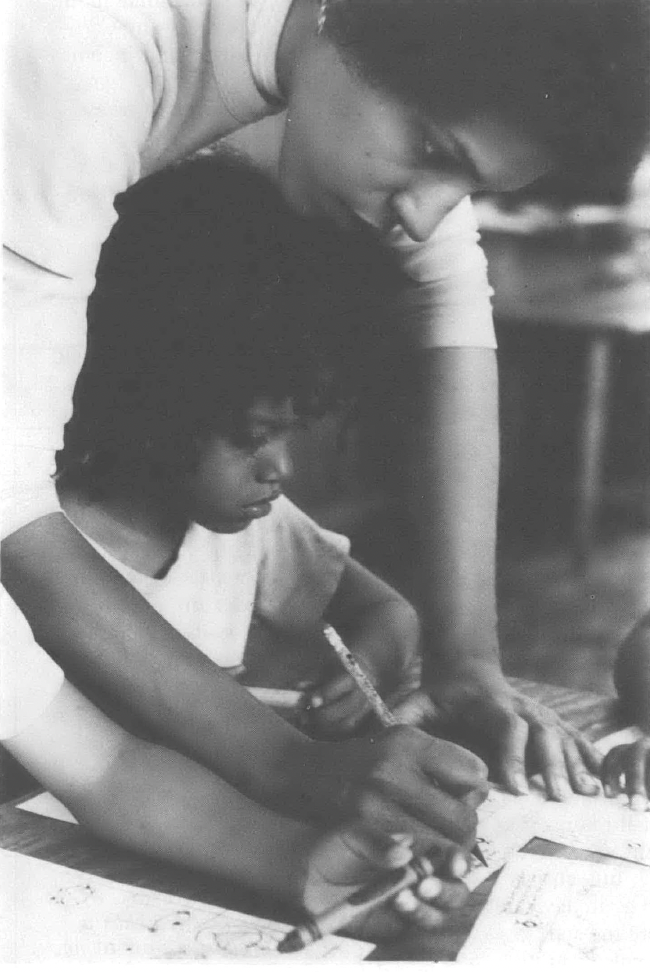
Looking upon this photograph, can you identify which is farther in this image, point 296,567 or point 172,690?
point 296,567

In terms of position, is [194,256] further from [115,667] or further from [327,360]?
[115,667]

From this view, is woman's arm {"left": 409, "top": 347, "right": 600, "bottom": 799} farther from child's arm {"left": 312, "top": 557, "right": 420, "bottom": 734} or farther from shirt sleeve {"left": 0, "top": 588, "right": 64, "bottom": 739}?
shirt sleeve {"left": 0, "top": 588, "right": 64, "bottom": 739}

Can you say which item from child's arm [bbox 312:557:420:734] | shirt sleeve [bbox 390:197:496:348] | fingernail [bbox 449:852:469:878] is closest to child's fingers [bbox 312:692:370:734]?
child's arm [bbox 312:557:420:734]

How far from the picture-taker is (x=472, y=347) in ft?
2.07

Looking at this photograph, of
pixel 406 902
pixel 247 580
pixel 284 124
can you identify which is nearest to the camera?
pixel 406 902

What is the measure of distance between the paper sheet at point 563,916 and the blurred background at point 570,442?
0.14 m

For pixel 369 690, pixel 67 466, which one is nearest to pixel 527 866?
pixel 369 690

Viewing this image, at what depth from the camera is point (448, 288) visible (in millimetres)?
628

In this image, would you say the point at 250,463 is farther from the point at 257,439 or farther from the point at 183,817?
the point at 183,817

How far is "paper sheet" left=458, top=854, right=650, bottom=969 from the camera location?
0.49 meters

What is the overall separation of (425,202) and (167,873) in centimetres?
38

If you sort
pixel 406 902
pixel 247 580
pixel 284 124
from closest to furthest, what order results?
pixel 406 902 < pixel 284 124 < pixel 247 580

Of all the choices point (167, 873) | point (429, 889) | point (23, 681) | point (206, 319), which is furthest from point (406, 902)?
point (206, 319)

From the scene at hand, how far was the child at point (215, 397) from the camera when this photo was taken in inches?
22.7
